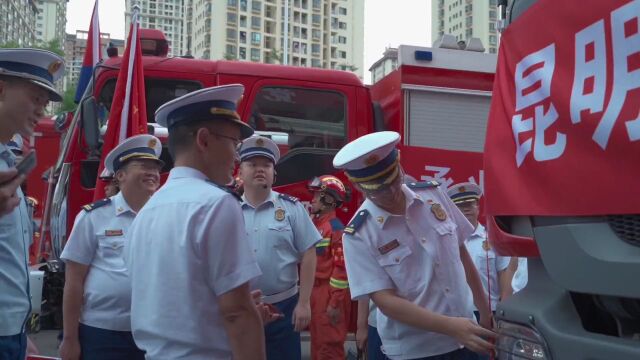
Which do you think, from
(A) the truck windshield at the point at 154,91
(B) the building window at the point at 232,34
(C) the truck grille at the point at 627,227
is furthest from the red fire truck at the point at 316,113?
(B) the building window at the point at 232,34

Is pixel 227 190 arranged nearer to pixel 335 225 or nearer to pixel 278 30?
pixel 335 225

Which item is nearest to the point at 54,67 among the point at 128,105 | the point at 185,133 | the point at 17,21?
the point at 185,133

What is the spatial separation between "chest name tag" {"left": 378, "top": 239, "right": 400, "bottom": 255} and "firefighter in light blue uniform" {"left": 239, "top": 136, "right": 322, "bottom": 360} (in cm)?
137

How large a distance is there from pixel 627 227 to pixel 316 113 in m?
4.17

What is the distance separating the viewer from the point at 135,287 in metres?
2.08

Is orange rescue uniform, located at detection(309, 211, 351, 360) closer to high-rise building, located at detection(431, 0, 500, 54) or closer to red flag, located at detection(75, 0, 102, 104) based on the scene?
red flag, located at detection(75, 0, 102, 104)

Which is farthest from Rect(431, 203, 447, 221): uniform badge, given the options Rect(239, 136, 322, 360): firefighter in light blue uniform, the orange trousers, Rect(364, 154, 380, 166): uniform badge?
the orange trousers

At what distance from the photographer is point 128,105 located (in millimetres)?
4805

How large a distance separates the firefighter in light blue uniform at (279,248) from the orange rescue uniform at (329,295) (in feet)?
2.86

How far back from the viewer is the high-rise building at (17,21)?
6888 centimetres

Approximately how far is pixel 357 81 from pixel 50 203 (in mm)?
3038

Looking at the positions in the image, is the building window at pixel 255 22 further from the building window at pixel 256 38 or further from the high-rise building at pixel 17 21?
the high-rise building at pixel 17 21

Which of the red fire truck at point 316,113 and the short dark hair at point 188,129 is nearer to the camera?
the short dark hair at point 188,129

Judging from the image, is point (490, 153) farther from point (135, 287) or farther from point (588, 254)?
point (135, 287)
